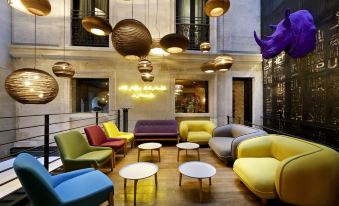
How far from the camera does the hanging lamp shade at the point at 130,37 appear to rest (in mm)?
1767

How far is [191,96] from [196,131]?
5.44 ft

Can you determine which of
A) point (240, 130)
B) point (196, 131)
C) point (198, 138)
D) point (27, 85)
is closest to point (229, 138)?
point (240, 130)

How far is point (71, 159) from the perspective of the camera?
9.14ft

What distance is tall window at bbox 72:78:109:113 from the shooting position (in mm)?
5984

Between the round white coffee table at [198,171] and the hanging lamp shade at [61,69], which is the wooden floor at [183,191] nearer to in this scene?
the round white coffee table at [198,171]

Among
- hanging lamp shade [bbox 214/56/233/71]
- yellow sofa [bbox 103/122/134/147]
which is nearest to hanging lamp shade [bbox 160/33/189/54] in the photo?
hanging lamp shade [bbox 214/56/233/71]

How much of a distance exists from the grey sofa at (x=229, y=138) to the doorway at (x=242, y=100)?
7.68ft

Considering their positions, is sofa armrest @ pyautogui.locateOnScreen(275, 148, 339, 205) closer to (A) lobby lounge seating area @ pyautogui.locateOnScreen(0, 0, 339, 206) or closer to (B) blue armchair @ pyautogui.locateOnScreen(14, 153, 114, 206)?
(A) lobby lounge seating area @ pyautogui.locateOnScreen(0, 0, 339, 206)

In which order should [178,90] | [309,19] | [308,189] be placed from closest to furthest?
[308,189], [309,19], [178,90]

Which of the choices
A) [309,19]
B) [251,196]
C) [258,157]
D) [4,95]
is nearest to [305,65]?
[309,19]

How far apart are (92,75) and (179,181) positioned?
473cm

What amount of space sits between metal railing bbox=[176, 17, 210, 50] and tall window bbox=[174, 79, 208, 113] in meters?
1.38

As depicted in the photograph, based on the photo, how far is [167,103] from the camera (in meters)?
6.01

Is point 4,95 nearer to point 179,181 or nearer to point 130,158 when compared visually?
point 130,158
